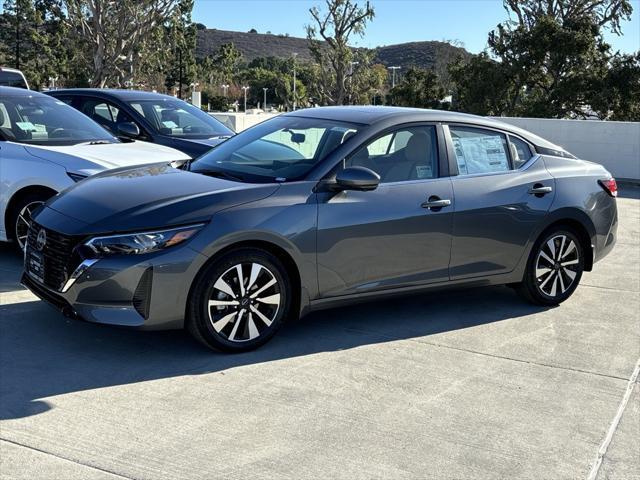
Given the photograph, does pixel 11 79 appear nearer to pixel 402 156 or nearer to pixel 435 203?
pixel 402 156

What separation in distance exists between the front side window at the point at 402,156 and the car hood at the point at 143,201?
31.6 inches

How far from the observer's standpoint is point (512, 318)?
245 inches

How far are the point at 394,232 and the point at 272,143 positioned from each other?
115cm

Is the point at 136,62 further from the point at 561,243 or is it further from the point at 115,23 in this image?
the point at 561,243

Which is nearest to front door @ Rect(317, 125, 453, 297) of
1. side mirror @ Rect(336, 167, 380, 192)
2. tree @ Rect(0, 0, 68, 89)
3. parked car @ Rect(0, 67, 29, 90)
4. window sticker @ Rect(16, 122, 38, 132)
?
side mirror @ Rect(336, 167, 380, 192)

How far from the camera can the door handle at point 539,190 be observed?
6.16 metres

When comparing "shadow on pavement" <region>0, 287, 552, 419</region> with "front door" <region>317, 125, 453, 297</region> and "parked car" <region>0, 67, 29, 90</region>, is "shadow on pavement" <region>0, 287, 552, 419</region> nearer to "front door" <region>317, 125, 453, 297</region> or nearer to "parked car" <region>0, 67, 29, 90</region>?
"front door" <region>317, 125, 453, 297</region>

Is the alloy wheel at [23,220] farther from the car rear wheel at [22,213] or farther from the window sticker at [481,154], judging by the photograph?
the window sticker at [481,154]

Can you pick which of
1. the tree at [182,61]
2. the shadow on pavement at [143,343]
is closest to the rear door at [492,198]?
the shadow on pavement at [143,343]

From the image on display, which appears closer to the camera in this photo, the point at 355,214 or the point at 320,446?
the point at 320,446

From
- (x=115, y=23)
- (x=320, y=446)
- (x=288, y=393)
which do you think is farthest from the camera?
(x=115, y=23)

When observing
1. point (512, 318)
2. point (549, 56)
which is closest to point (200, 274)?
point (512, 318)

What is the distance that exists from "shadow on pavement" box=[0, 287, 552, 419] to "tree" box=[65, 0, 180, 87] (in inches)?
1649

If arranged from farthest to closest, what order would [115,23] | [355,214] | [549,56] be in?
[115,23]
[549,56]
[355,214]
